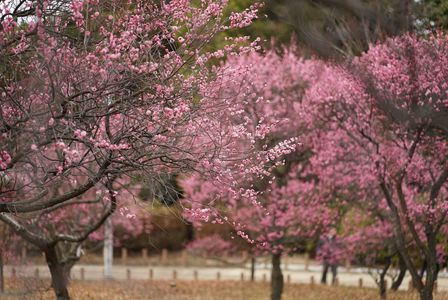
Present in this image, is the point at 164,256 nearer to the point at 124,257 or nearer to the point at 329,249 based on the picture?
the point at 124,257

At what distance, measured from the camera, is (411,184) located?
19469mm

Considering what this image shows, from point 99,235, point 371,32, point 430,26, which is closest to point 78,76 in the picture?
point 430,26

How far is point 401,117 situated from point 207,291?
13090mm

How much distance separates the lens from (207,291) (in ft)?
79.8

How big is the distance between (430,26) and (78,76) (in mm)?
8364

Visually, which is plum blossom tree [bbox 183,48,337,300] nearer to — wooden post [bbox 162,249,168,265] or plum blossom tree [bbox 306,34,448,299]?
plum blossom tree [bbox 306,34,448,299]

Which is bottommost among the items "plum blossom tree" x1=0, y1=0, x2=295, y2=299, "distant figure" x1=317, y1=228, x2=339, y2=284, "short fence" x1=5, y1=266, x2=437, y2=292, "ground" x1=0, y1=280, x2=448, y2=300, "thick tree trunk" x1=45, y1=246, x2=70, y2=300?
"ground" x1=0, y1=280, x2=448, y2=300

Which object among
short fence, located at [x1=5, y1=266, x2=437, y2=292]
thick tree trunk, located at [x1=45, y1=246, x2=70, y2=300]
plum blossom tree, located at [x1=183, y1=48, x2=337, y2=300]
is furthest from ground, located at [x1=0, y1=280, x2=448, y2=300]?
thick tree trunk, located at [x1=45, y1=246, x2=70, y2=300]

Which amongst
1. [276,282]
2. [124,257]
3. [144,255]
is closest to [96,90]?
[276,282]

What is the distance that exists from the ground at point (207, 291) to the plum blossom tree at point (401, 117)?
3827mm

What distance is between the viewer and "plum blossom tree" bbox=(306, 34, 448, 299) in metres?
12.8

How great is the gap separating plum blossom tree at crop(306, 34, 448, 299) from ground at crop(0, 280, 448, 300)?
3.83 m

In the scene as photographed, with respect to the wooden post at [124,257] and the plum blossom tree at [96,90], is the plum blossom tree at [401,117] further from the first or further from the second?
the wooden post at [124,257]

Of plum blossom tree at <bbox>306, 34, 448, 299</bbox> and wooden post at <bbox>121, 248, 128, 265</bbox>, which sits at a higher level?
plum blossom tree at <bbox>306, 34, 448, 299</bbox>
